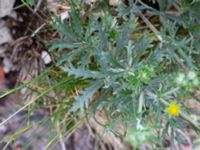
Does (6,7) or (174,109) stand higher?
(6,7)

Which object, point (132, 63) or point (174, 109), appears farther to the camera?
point (132, 63)

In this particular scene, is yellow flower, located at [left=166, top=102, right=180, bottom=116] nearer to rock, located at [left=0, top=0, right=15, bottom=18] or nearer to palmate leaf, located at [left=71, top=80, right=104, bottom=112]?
palmate leaf, located at [left=71, top=80, right=104, bottom=112]

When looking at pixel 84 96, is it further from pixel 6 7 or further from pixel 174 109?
pixel 6 7

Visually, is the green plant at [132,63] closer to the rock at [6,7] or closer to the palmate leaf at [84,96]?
the palmate leaf at [84,96]

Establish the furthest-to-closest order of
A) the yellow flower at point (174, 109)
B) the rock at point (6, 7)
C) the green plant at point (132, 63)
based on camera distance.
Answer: the rock at point (6, 7) < the green plant at point (132, 63) < the yellow flower at point (174, 109)

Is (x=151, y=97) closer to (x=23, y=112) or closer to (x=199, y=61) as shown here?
(x=199, y=61)

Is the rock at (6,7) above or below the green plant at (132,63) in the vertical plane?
above

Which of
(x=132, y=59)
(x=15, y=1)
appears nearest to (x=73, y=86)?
(x=132, y=59)

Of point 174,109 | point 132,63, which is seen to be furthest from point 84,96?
point 174,109

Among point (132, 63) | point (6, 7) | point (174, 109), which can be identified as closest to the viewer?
point (174, 109)

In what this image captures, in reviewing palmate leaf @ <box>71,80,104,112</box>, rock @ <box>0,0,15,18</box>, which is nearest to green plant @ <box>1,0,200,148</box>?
palmate leaf @ <box>71,80,104,112</box>

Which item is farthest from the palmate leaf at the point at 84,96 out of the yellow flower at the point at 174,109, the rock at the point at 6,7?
the rock at the point at 6,7
